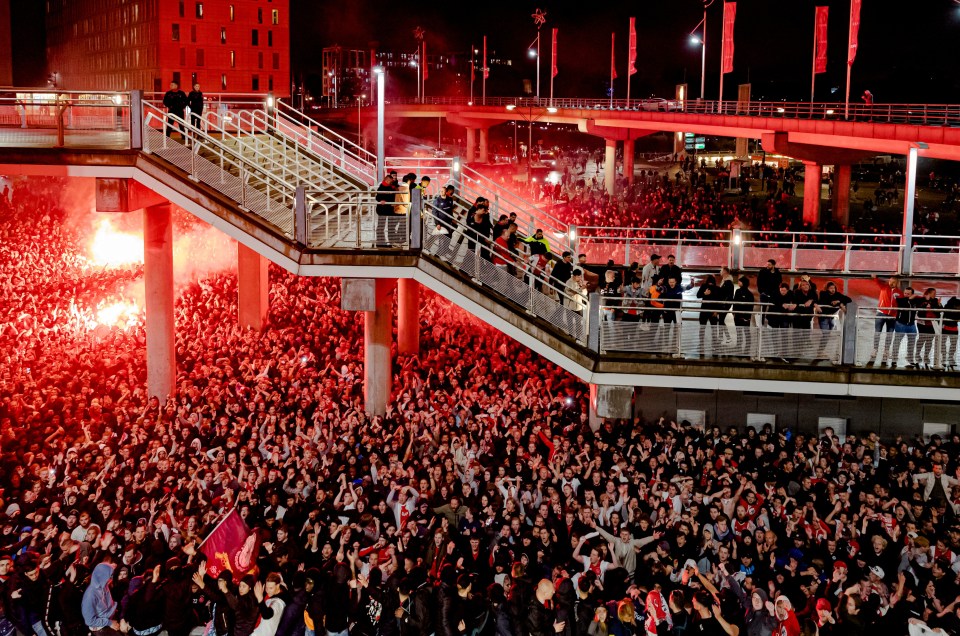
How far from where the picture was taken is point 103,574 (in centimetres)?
1179

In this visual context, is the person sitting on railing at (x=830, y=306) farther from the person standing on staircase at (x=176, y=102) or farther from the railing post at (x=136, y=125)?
the railing post at (x=136, y=125)

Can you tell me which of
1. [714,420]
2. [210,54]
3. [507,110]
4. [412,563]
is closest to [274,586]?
[412,563]

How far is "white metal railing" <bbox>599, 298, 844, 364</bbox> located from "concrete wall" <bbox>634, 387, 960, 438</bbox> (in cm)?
273

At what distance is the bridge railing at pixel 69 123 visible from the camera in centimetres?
1805

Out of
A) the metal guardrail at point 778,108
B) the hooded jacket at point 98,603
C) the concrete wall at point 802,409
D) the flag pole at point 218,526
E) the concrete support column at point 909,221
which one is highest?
the metal guardrail at point 778,108

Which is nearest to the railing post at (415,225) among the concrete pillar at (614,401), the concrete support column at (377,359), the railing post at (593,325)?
the concrete support column at (377,359)

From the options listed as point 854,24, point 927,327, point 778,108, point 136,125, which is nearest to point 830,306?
point 927,327

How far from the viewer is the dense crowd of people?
11.3 m

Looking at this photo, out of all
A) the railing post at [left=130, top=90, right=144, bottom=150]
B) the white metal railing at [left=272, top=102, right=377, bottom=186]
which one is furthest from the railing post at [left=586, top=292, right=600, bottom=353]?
the railing post at [left=130, top=90, right=144, bottom=150]

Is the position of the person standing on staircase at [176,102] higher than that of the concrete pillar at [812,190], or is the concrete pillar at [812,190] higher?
the person standing on staircase at [176,102]

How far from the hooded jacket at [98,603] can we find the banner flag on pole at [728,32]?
147 feet

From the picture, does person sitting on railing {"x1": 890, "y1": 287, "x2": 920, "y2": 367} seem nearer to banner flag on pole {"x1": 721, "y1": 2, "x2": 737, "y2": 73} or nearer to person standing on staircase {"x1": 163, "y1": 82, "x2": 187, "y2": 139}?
person standing on staircase {"x1": 163, "y1": 82, "x2": 187, "y2": 139}

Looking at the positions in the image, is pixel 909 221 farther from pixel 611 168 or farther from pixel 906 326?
pixel 611 168

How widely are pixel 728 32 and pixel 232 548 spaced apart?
45454 mm
